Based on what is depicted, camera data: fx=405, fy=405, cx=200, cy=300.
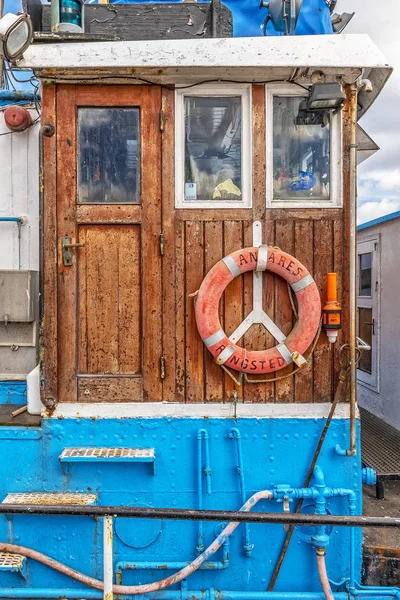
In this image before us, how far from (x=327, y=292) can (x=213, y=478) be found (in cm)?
145

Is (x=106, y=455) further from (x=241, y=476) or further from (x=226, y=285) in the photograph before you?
(x=226, y=285)

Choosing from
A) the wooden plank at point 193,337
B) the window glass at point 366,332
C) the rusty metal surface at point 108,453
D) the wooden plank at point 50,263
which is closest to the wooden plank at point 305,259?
the wooden plank at point 193,337

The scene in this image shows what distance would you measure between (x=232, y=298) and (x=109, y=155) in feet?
4.25

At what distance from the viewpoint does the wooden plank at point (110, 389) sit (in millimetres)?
2758

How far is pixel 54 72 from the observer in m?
2.65

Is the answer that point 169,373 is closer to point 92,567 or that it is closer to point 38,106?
point 92,567

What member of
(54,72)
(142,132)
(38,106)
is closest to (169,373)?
(142,132)

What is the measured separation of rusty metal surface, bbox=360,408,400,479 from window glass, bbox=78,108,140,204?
2.95 metres

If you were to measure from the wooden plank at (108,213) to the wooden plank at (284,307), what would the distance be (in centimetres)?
98

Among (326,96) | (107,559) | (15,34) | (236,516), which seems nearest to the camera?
(236,516)

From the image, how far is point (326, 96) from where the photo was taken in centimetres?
251

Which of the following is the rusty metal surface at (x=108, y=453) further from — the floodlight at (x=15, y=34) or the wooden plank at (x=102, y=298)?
the floodlight at (x=15, y=34)

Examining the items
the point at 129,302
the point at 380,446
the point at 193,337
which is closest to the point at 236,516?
the point at 193,337

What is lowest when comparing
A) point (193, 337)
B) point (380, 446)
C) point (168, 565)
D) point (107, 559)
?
point (168, 565)
